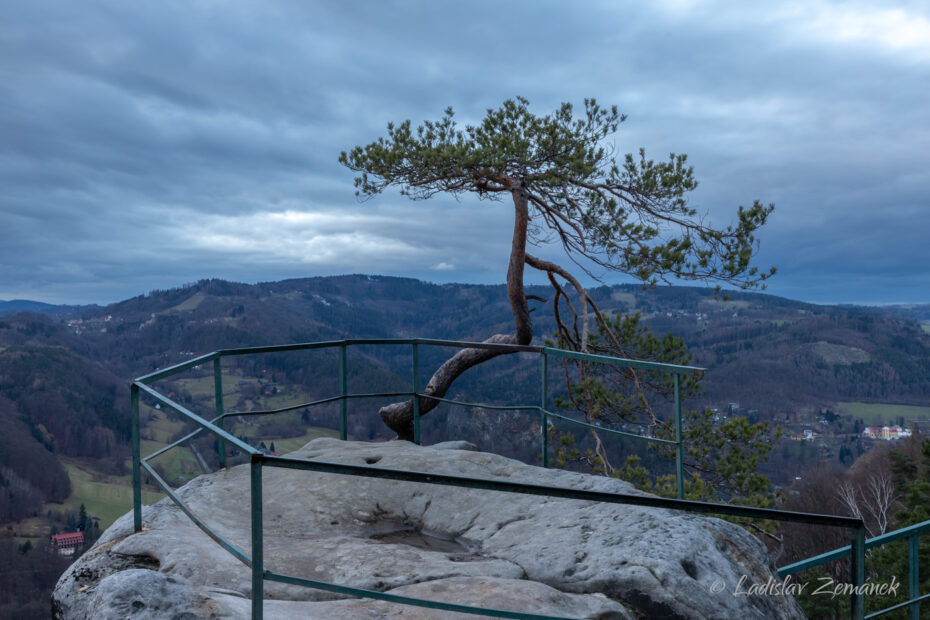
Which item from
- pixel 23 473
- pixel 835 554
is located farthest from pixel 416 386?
pixel 23 473

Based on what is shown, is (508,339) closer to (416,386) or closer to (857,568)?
(416,386)

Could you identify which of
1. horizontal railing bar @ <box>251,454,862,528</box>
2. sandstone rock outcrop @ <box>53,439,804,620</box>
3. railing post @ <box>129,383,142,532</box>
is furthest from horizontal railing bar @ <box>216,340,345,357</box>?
A: horizontal railing bar @ <box>251,454,862,528</box>

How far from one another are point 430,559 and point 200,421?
58.8 inches

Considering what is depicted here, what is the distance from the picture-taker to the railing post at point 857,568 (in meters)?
2.02

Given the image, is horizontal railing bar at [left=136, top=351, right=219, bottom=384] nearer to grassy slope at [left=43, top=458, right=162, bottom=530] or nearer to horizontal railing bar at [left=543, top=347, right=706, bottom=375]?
horizontal railing bar at [left=543, top=347, right=706, bottom=375]

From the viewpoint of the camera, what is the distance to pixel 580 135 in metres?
8.16

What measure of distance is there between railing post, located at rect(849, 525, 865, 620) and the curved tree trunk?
6354 millimetres

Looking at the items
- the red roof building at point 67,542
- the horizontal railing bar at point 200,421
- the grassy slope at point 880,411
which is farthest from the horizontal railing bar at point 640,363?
the grassy slope at point 880,411

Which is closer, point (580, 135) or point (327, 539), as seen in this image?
point (327, 539)

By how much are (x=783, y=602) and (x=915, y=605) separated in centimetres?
97

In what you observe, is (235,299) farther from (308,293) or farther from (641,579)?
(641,579)

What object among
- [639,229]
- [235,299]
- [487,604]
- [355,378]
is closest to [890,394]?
[355,378]

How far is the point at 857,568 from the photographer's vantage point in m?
2.06

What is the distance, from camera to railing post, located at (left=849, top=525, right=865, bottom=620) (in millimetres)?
2021
